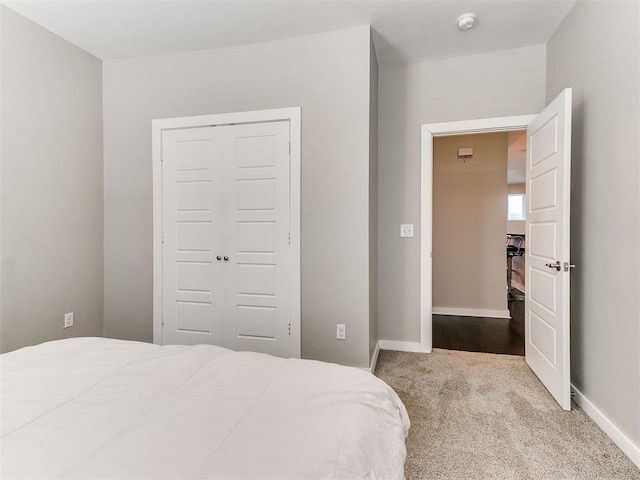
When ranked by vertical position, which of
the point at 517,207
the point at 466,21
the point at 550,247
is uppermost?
the point at 466,21

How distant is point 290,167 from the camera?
8.92ft

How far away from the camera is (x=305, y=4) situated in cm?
233

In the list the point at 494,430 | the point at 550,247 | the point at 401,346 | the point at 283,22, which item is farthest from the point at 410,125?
the point at 494,430

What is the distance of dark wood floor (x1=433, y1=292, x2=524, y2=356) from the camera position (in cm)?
326

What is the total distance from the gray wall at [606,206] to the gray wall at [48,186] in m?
3.86

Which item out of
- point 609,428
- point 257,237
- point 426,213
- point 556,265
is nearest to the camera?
point 609,428

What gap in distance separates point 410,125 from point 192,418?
297 cm

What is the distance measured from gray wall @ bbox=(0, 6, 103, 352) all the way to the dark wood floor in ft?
11.2

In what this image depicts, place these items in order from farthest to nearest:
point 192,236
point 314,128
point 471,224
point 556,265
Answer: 1. point 471,224
2. point 192,236
3. point 314,128
4. point 556,265

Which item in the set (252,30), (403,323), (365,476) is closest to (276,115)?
(252,30)

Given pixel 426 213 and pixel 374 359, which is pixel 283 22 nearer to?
pixel 426 213

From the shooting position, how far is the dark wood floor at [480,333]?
3.26 m

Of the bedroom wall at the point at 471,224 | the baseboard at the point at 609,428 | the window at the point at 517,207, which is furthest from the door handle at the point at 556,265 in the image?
the window at the point at 517,207

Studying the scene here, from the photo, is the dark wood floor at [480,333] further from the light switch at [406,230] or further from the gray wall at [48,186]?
the gray wall at [48,186]
